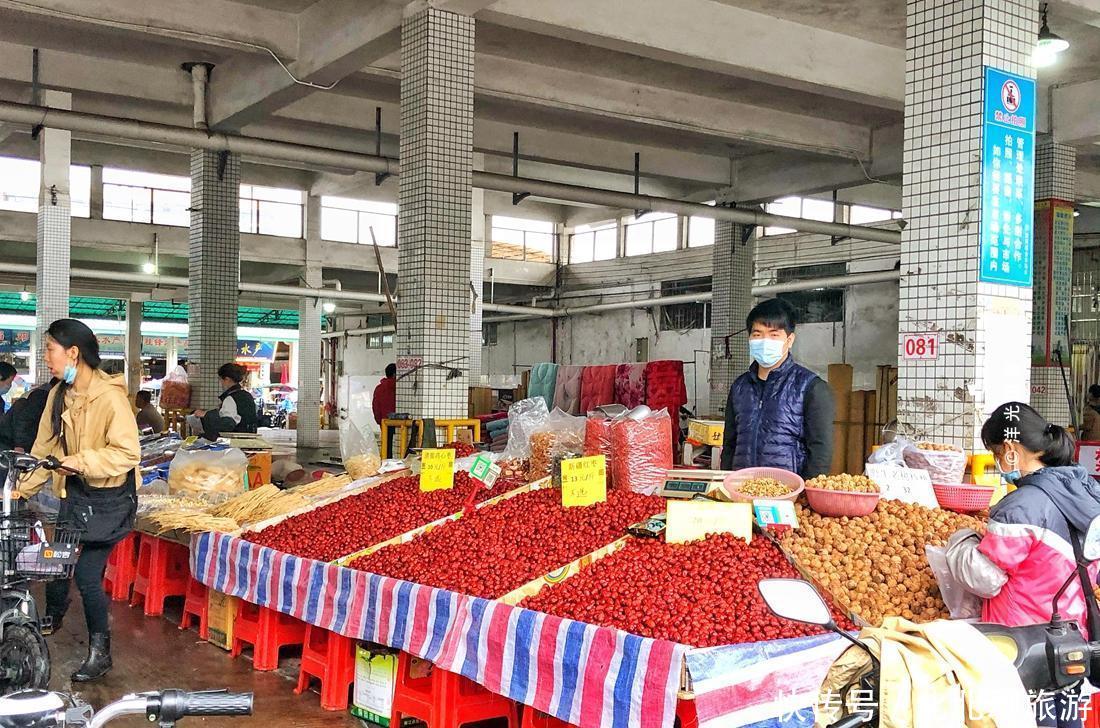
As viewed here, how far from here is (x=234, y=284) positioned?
13.8 metres

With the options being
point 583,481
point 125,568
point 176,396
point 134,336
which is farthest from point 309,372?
point 583,481

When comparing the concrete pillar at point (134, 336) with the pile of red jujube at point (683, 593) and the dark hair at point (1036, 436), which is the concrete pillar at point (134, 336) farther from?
the dark hair at point (1036, 436)

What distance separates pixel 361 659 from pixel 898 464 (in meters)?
2.59

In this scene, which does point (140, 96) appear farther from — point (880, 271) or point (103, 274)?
point (880, 271)

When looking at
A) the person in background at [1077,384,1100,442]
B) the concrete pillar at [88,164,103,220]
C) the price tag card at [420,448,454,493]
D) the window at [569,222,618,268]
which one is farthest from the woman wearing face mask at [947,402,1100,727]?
the window at [569,222,618,268]

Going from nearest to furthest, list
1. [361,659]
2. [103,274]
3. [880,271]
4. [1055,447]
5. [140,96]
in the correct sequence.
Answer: [1055,447], [361,659], [140,96], [880,271], [103,274]

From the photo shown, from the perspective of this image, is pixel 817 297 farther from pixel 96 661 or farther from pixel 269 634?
pixel 96 661

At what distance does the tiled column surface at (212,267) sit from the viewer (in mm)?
13367

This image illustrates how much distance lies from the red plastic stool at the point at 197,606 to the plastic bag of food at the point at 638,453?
8.92ft

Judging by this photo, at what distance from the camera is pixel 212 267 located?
44.3ft

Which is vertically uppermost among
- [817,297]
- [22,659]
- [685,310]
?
[817,297]

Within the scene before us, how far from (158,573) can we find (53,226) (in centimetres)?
865

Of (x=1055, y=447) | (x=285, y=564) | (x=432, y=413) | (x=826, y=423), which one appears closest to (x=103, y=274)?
(x=432, y=413)

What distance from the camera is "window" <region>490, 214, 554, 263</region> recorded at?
26.1m
